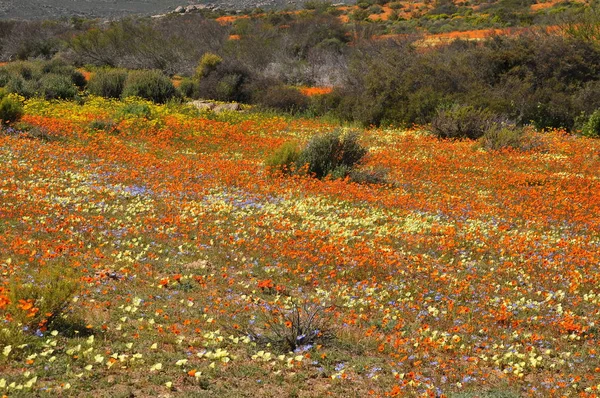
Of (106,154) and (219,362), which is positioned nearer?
(219,362)

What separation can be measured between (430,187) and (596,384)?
9379mm

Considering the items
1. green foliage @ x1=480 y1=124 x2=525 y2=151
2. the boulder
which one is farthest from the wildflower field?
the boulder

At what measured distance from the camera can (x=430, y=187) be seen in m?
15.0

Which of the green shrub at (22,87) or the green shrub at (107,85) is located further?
the green shrub at (107,85)

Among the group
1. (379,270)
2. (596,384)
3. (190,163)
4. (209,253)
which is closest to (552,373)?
(596,384)

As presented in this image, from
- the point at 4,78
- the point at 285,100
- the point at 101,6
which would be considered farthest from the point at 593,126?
the point at 101,6

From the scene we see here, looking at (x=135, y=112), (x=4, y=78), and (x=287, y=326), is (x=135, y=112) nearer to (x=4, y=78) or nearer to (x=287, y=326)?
(x=4, y=78)

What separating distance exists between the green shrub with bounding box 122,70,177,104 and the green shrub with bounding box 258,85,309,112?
539 centimetres

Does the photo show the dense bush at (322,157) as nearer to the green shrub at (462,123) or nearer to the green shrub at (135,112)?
the green shrub at (462,123)

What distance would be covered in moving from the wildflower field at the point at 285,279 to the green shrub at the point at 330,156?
0.89 meters

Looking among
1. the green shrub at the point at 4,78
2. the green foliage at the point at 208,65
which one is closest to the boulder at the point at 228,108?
the green foliage at the point at 208,65

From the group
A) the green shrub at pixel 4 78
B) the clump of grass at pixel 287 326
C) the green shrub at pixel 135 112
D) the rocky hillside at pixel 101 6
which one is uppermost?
the rocky hillside at pixel 101 6

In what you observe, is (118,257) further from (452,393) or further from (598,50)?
(598,50)

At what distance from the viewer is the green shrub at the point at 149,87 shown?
30406mm
